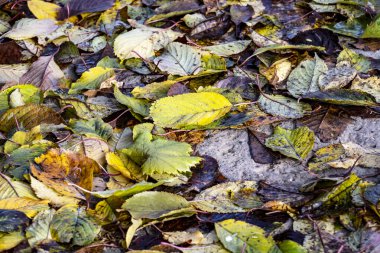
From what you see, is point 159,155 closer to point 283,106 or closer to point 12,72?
point 283,106

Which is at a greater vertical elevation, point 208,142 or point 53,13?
point 53,13

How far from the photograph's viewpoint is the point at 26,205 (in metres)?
1.40

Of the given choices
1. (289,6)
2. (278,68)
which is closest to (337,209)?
(278,68)

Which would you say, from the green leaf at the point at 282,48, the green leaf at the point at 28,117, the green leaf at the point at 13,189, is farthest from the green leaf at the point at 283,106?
the green leaf at the point at 13,189

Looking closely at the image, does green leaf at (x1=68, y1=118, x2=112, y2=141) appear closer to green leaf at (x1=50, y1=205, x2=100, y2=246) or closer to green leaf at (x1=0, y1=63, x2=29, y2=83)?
green leaf at (x1=50, y1=205, x2=100, y2=246)

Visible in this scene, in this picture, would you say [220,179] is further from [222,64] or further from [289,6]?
[289,6]

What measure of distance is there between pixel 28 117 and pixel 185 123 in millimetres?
495

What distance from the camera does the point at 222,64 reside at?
192 centimetres

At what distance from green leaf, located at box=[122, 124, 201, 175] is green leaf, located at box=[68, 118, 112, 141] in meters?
0.11

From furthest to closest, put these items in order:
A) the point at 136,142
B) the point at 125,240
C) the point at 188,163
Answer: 1. the point at 136,142
2. the point at 188,163
3. the point at 125,240

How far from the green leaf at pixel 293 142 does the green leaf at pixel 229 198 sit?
15cm

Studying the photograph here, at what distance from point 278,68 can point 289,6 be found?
20.5 inches

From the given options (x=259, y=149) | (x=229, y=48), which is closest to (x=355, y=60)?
(x=229, y=48)

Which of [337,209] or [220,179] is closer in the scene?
[337,209]
